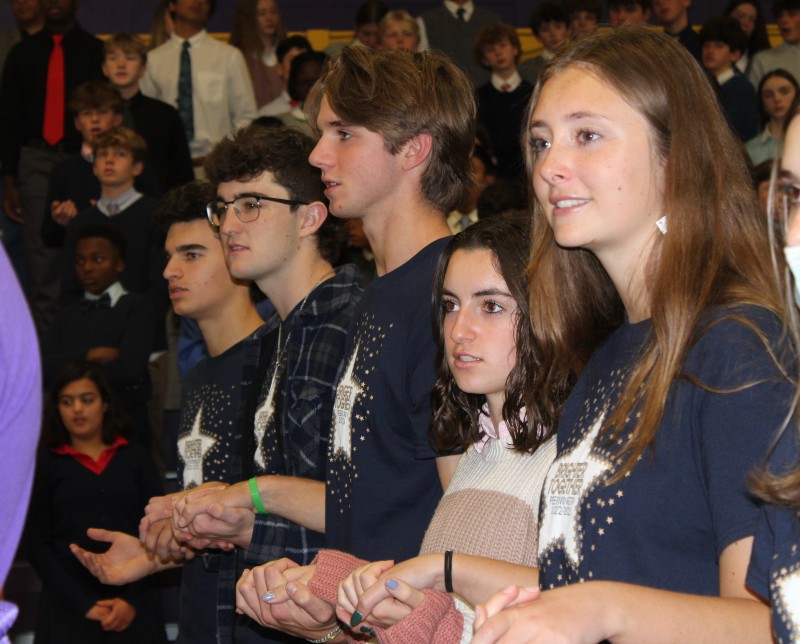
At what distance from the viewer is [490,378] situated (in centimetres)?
234

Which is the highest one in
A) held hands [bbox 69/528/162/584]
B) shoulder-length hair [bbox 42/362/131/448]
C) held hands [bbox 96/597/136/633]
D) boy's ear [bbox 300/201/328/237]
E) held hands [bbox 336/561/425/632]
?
boy's ear [bbox 300/201/328/237]

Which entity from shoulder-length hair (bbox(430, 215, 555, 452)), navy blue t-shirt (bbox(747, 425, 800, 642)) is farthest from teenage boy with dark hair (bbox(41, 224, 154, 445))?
navy blue t-shirt (bbox(747, 425, 800, 642))

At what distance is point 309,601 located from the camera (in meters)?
2.33

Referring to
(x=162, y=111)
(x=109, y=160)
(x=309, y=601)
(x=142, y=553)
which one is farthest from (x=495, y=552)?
(x=162, y=111)

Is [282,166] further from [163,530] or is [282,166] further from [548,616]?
[548,616]

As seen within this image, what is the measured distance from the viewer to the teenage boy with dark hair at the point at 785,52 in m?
7.65

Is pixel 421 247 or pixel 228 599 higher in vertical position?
pixel 421 247

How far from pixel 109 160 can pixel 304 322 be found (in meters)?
3.28

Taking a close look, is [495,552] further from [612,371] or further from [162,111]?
[162,111]

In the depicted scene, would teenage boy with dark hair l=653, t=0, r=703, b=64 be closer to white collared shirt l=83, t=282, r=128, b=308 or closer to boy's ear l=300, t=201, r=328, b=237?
white collared shirt l=83, t=282, r=128, b=308

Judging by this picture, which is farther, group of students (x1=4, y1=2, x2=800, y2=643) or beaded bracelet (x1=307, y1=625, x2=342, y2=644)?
beaded bracelet (x1=307, y1=625, x2=342, y2=644)

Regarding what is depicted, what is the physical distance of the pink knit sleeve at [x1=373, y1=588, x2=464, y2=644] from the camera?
6.27ft

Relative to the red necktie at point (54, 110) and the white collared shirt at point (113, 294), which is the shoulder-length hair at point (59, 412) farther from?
the red necktie at point (54, 110)

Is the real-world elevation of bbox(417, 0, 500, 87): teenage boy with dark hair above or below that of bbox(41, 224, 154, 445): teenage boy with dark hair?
above
